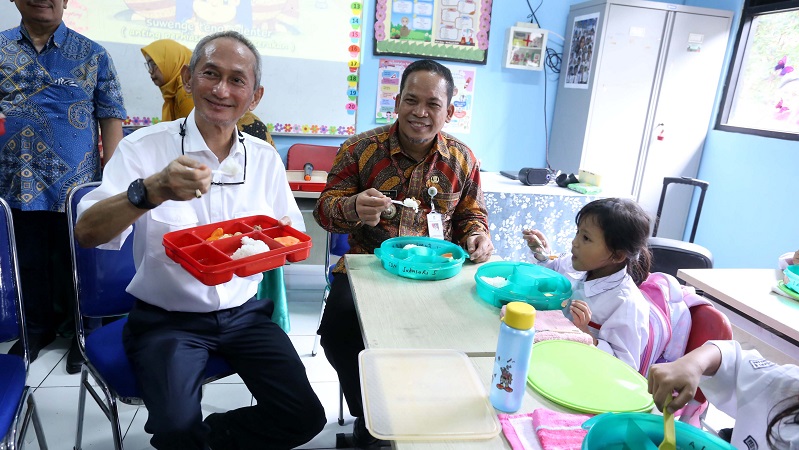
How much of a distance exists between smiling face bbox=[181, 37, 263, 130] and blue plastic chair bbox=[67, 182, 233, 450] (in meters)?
0.54

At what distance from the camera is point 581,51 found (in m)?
3.85

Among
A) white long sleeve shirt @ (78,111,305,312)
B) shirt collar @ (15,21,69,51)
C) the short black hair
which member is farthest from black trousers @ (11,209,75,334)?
the short black hair

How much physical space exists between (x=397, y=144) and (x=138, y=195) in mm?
984

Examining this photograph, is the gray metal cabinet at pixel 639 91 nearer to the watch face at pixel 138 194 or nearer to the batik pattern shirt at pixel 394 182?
the batik pattern shirt at pixel 394 182

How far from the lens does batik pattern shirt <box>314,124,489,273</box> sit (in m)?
1.92

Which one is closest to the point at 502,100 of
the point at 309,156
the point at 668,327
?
the point at 309,156

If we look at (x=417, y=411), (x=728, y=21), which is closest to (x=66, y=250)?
(x=417, y=411)

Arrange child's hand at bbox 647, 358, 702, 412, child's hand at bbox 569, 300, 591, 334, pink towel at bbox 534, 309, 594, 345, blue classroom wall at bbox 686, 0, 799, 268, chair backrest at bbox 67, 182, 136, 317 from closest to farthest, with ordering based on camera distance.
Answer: child's hand at bbox 647, 358, 702, 412 → pink towel at bbox 534, 309, 594, 345 → child's hand at bbox 569, 300, 591, 334 → chair backrest at bbox 67, 182, 136, 317 → blue classroom wall at bbox 686, 0, 799, 268

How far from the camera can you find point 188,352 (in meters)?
1.42

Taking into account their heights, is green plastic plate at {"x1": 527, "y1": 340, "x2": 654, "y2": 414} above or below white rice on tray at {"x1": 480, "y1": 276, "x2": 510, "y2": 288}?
below

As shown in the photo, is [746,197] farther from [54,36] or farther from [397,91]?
[54,36]

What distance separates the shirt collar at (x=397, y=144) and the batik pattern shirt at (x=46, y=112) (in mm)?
1458

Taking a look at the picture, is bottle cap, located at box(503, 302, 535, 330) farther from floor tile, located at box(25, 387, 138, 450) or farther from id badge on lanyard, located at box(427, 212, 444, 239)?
floor tile, located at box(25, 387, 138, 450)

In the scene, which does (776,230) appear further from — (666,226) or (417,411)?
(417,411)
